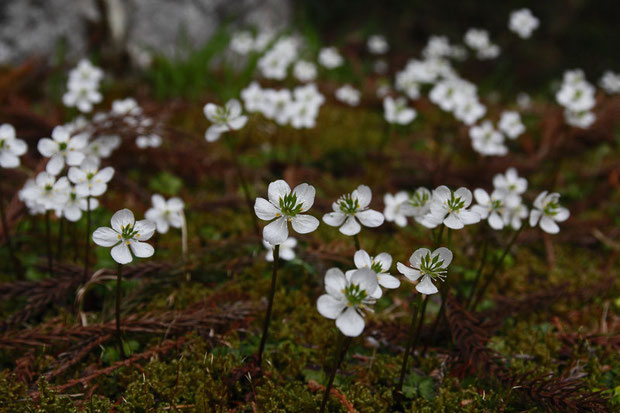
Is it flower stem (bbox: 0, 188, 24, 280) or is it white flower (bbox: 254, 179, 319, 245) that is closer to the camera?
white flower (bbox: 254, 179, 319, 245)

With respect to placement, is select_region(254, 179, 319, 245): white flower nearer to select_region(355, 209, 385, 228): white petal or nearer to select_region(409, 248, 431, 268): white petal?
select_region(355, 209, 385, 228): white petal

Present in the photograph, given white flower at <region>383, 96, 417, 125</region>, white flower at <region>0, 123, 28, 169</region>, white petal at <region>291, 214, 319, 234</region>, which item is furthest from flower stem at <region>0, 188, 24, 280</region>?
white flower at <region>383, 96, 417, 125</region>

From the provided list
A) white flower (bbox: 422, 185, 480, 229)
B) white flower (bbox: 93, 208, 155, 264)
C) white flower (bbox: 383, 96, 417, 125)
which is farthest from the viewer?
white flower (bbox: 383, 96, 417, 125)

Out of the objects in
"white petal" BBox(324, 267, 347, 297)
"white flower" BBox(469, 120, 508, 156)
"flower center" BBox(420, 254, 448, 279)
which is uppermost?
"white flower" BBox(469, 120, 508, 156)

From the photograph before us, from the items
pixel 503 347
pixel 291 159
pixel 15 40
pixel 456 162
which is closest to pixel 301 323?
pixel 503 347

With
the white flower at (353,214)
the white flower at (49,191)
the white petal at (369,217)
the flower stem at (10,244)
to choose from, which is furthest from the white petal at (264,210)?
the flower stem at (10,244)

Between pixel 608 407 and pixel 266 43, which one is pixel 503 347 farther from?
pixel 266 43

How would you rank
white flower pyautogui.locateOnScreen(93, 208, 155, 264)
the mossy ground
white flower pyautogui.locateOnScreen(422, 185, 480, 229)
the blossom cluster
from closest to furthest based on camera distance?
white flower pyautogui.locateOnScreen(93, 208, 155, 264)
white flower pyautogui.locateOnScreen(422, 185, 480, 229)
the mossy ground
the blossom cluster

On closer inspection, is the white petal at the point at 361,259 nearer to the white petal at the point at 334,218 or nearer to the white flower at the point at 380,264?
the white flower at the point at 380,264

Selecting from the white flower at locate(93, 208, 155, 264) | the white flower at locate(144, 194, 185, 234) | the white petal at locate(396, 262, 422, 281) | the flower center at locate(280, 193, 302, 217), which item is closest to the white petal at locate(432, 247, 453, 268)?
the white petal at locate(396, 262, 422, 281)

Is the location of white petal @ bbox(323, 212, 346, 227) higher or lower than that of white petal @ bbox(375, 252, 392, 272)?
higher
